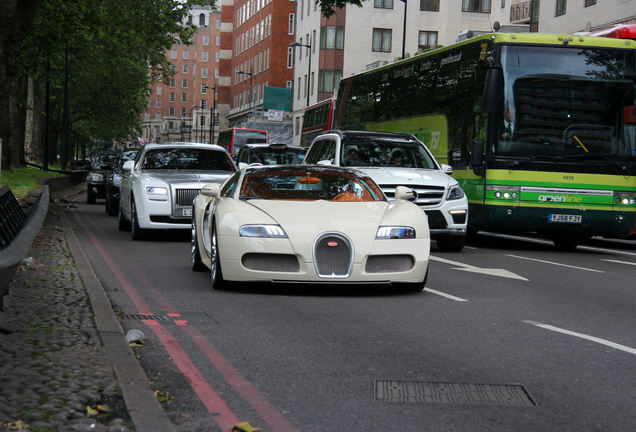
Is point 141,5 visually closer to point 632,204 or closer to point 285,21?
point 632,204

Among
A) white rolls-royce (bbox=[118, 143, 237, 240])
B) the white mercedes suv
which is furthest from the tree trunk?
the white mercedes suv

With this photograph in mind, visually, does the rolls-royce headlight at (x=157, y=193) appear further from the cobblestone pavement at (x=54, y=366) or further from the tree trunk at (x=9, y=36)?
the tree trunk at (x=9, y=36)

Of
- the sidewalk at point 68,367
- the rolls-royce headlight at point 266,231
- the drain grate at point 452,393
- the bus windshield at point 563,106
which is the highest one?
the bus windshield at point 563,106

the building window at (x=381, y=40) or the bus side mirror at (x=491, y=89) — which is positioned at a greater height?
the building window at (x=381, y=40)

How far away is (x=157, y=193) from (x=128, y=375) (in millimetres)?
10550

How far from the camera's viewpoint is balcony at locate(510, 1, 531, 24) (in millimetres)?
49031

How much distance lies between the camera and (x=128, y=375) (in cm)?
559

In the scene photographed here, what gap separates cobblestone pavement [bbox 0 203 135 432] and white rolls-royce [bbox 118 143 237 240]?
637 cm

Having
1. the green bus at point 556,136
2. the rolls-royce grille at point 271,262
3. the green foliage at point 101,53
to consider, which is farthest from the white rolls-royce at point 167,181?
the green foliage at point 101,53

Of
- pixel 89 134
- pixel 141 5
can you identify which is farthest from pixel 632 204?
pixel 89 134

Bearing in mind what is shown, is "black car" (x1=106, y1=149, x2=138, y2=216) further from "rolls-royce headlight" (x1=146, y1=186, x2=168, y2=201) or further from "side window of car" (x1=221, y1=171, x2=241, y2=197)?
"side window of car" (x1=221, y1=171, x2=241, y2=197)

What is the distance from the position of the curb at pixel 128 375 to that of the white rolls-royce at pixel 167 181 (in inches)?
269

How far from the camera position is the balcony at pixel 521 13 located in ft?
161

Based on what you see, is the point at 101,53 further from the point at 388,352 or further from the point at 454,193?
the point at 388,352
